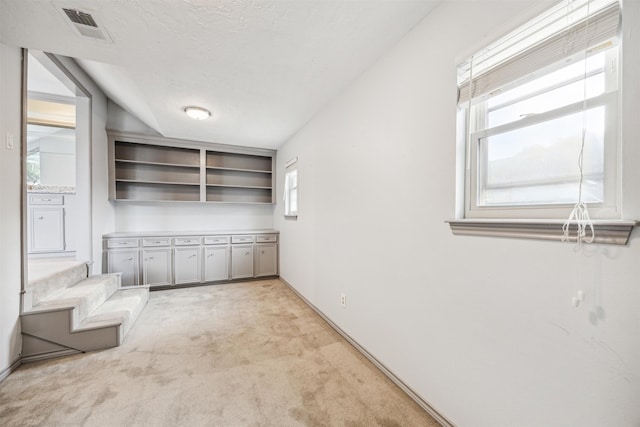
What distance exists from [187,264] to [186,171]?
5.35 feet

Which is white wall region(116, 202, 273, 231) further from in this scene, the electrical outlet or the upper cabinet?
the electrical outlet

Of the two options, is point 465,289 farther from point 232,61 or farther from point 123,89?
point 123,89

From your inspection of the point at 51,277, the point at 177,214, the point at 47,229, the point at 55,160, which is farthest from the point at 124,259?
the point at 55,160

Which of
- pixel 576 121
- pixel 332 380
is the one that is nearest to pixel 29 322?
pixel 332 380

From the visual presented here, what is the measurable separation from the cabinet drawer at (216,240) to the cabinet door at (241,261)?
0.17m

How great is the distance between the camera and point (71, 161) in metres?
5.46

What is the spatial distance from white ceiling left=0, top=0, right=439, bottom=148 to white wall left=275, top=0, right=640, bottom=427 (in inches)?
10.5

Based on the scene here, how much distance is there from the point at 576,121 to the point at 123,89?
155 inches

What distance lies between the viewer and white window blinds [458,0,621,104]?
88 centimetres

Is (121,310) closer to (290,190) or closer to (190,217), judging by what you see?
(190,217)

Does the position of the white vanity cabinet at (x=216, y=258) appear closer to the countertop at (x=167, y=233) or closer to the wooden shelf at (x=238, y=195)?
the countertop at (x=167, y=233)

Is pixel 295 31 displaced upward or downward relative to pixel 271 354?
upward

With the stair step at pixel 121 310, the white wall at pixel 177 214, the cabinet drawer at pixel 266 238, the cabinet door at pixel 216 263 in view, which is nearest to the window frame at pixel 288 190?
the cabinet drawer at pixel 266 238

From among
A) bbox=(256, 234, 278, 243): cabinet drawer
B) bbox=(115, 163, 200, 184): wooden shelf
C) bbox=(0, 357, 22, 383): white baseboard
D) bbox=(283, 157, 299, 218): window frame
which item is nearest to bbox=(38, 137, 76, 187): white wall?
bbox=(115, 163, 200, 184): wooden shelf
